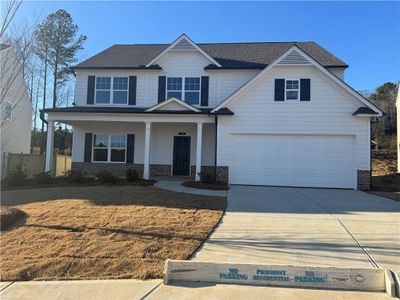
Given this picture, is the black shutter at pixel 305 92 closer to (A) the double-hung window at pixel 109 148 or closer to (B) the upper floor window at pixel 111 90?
(B) the upper floor window at pixel 111 90

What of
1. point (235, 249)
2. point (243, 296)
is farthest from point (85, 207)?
point (243, 296)

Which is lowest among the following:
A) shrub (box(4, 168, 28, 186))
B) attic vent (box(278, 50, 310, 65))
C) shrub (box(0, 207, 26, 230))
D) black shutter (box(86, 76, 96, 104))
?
shrub (box(0, 207, 26, 230))

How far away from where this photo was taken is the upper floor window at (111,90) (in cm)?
2258

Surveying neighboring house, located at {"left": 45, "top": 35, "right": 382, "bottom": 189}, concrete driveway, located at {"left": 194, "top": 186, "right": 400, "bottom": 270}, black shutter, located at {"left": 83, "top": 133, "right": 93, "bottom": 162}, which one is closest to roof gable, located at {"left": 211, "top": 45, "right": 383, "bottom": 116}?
neighboring house, located at {"left": 45, "top": 35, "right": 382, "bottom": 189}

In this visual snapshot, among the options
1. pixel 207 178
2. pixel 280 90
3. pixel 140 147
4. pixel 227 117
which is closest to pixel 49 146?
pixel 140 147

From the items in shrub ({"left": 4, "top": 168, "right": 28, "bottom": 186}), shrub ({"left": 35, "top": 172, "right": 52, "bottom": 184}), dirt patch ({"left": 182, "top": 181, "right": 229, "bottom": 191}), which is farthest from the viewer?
shrub ({"left": 4, "top": 168, "right": 28, "bottom": 186})

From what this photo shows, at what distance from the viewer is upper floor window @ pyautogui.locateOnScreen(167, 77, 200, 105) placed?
22.1m

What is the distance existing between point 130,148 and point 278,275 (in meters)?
17.4

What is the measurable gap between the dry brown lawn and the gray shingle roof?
38.6 ft

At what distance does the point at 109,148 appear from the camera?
2267 centimetres

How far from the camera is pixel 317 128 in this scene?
18.7m

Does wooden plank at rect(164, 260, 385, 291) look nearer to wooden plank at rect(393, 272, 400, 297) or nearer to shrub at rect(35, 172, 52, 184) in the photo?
wooden plank at rect(393, 272, 400, 297)

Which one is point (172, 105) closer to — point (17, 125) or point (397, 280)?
point (17, 125)

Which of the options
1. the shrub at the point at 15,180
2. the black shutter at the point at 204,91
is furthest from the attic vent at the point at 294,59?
the shrub at the point at 15,180
